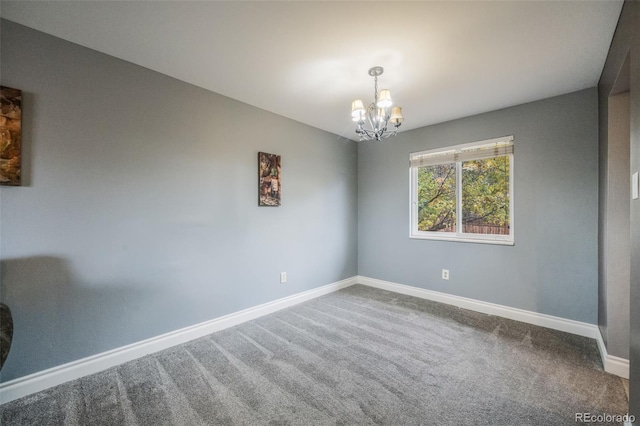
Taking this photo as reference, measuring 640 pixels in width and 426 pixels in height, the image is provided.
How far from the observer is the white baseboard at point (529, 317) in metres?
1.96

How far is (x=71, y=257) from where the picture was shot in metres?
1.94

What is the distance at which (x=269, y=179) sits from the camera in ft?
10.5

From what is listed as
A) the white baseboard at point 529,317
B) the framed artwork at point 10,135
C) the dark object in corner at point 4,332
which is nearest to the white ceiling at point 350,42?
the framed artwork at point 10,135

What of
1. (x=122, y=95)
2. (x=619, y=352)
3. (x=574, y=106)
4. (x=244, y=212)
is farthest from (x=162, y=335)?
(x=574, y=106)

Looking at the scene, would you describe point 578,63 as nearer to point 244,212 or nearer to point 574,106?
point 574,106

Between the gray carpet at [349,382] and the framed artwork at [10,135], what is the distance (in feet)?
4.78

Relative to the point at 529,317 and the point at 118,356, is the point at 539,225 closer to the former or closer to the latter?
the point at 529,317

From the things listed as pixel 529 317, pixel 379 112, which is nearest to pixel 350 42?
pixel 379 112

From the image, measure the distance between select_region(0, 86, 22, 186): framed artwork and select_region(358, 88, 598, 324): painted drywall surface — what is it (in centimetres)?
396

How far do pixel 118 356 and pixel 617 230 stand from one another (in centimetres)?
399

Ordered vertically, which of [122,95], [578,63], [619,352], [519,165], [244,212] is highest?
[578,63]

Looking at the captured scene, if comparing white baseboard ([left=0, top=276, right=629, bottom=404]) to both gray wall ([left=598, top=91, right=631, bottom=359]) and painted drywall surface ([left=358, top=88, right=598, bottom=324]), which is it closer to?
painted drywall surface ([left=358, top=88, right=598, bottom=324])

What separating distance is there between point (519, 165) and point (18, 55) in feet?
14.6

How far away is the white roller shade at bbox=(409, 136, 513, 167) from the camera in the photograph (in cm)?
312
